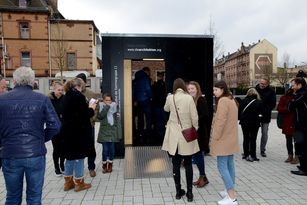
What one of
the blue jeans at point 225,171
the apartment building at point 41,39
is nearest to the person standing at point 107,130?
the blue jeans at point 225,171

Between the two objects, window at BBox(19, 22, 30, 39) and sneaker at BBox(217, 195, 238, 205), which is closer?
sneaker at BBox(217, 195, 238, 205)

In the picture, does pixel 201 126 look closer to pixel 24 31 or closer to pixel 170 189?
pixel 170 189

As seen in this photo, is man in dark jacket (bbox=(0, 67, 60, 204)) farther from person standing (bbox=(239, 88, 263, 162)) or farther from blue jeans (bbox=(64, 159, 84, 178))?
person standing (bbox=(239, 88, 263, 162))

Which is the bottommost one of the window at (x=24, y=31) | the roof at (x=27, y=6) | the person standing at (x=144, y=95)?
the person standing at (x=144, y=95)

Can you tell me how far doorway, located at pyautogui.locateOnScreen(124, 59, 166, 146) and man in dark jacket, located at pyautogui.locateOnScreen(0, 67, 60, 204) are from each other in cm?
485

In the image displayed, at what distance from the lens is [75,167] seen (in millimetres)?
5523

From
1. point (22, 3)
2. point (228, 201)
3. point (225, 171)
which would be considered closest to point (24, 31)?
point (22, 3)

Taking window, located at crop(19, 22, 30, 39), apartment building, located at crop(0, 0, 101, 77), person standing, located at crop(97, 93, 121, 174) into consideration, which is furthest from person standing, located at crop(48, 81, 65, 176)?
window, located at crop(19, 22, 30, 39)

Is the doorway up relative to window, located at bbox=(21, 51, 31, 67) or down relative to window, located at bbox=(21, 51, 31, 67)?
down

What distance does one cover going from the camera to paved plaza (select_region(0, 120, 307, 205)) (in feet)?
16.5

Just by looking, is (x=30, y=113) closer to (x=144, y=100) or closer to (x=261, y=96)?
(x=144, y=100)

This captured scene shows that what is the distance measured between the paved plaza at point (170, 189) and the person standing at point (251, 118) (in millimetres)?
691

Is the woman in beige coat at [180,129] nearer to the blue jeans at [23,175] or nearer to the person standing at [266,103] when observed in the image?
the blue jeans at [23,175]

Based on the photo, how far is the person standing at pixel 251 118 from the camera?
769 centimetres
